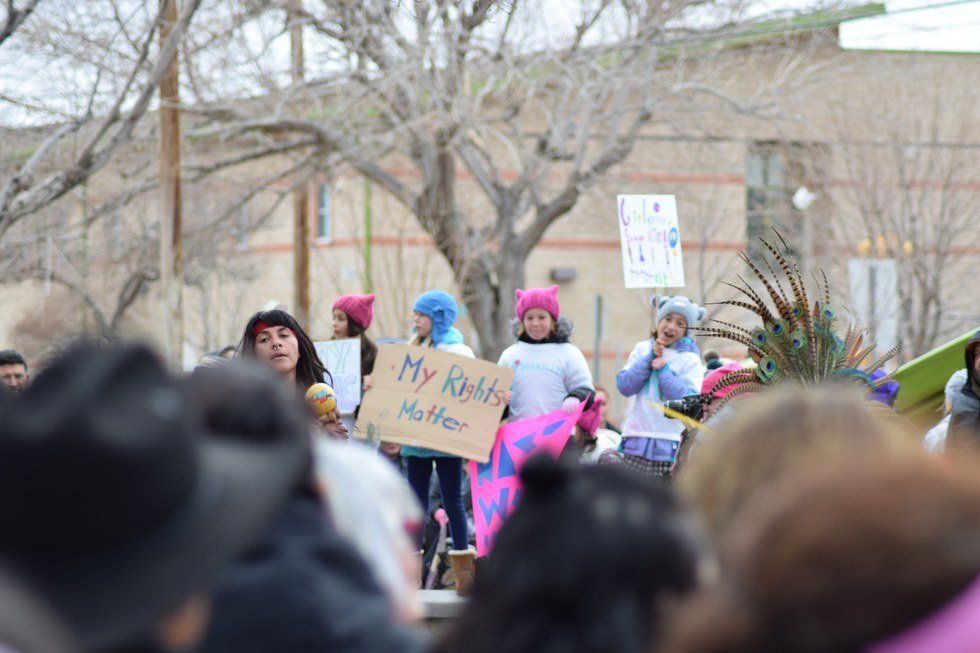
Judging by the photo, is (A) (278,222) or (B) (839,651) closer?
(B) (839,651)

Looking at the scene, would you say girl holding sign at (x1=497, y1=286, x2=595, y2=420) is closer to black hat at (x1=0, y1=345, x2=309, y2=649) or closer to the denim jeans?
the denim jeans

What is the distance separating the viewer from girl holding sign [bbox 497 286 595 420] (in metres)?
7.98

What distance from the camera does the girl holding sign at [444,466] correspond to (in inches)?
285

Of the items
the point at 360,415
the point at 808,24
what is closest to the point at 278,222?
the point at 808,24

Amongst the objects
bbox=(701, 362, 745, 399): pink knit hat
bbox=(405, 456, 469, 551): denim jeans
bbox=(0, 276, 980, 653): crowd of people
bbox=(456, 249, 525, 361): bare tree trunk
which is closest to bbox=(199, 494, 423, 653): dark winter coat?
bbox=(0, 276, 980, 653): crowd of people

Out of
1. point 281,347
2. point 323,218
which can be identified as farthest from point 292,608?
point 323,218

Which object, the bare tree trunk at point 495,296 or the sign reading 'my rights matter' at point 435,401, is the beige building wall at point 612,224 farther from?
the sign reading 'my rights matter' at point 435,401

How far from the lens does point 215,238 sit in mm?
24656

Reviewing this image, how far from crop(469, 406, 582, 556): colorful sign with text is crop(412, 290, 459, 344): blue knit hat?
120 centimetres

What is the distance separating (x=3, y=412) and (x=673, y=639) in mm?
906

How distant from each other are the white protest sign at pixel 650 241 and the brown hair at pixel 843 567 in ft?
24.9

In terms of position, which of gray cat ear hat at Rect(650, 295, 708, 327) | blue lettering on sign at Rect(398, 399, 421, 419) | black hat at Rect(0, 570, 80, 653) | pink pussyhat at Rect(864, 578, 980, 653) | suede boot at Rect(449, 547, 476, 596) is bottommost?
suede boot at Rect(449, 547, 476, 596)

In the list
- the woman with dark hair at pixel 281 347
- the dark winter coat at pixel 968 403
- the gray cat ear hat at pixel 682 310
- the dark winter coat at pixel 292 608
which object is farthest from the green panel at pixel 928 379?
the dark winter coat at pixel 292 608

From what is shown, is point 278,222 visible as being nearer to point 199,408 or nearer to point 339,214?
point 339,214
